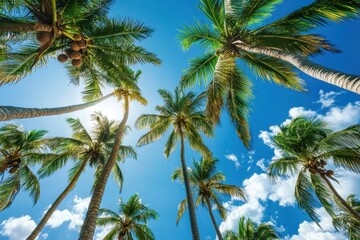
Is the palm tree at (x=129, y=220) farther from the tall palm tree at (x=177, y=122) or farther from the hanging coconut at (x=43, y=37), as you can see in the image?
the hanging coconut at (x=43, y=37)

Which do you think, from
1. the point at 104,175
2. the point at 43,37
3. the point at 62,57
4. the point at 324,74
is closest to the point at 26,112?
the point at 43,37

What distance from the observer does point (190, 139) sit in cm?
1627

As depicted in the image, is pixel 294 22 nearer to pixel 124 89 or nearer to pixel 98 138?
pixel 124 89

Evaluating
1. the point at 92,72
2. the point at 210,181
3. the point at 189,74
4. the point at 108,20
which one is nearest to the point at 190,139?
the point at 210,181

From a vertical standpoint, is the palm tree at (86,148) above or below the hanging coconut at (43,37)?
above

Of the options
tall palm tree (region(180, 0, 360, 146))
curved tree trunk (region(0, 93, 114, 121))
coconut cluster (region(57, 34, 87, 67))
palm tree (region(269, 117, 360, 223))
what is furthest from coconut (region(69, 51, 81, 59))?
palm tree (region(269, 117, 360, 223))

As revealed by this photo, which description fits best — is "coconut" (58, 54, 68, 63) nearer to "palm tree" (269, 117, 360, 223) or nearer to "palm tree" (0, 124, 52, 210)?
"palm tree" (0, 124, 52, 210)

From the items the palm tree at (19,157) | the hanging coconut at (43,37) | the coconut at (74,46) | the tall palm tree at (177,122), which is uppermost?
the tall palm tree at (177,122)

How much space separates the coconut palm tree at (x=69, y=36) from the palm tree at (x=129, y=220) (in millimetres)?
12506

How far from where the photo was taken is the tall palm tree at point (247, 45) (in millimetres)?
6834

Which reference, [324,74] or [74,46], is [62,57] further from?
[324,74]

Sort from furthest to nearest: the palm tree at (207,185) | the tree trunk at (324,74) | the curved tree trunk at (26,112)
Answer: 1. the palm tree at (207,185)
2. the curved tree trunk at (26,112)
3. the tree trunk at (324,74)

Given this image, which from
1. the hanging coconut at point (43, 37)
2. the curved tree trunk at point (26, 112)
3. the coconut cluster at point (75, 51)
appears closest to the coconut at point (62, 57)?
the coconut cluster at point (75, 51)

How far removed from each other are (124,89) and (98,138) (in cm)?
421
